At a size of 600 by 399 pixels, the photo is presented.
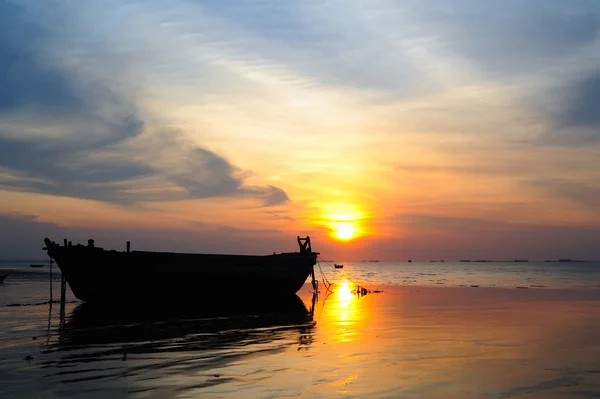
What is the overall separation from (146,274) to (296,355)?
66.9ft

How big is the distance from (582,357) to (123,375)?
1356 cm

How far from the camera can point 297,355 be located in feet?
51.5

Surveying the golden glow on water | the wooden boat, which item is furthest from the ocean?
the golden glow on water

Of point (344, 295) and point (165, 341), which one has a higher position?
point (165, 341)

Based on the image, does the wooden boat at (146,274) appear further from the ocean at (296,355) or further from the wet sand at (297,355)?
the wet sand at (297,355)

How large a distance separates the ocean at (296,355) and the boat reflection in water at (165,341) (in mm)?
47

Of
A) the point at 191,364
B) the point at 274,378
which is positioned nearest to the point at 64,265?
the point at 191,364

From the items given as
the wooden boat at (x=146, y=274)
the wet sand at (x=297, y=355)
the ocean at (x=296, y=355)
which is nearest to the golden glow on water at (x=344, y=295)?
the wooden boat at (x=146, y=274)

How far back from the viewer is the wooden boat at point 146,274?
3278 cm

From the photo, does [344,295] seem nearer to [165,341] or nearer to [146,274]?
[146,274]

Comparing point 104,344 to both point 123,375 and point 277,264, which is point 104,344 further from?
point 277,264

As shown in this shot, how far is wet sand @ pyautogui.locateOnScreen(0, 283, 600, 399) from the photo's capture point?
38.0 feet

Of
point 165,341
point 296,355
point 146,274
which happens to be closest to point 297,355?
point 296,355

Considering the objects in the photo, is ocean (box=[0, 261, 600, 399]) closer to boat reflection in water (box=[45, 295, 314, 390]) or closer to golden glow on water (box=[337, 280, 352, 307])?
boat reflection in water (box=[45, 295, 314, 390])
